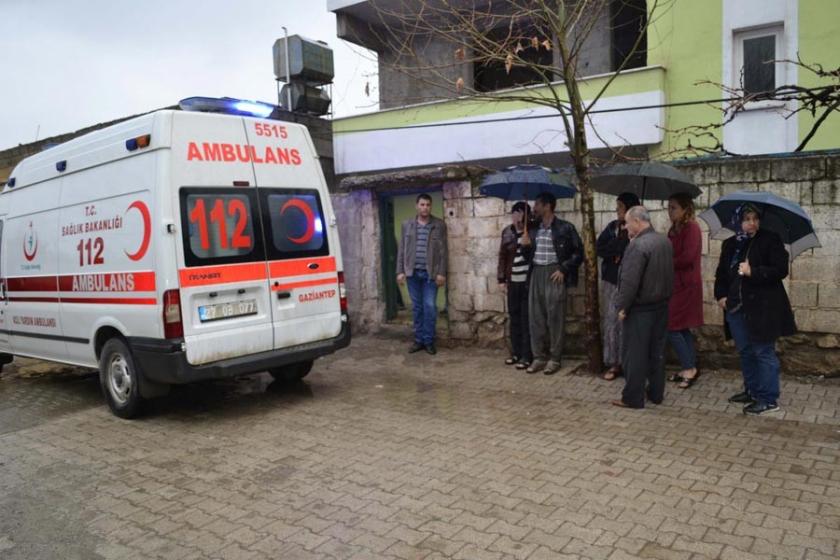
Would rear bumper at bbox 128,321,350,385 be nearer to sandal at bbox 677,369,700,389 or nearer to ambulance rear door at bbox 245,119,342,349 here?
ambulance rear door at bbox 245,119,342,349

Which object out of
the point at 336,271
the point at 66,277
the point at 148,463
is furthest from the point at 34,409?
the point at 336,271

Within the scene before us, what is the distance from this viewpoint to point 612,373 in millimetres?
6844

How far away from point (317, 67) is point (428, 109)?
104 inches

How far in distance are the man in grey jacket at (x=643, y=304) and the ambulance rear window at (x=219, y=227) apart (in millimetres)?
3365

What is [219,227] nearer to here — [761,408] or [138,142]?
[138,142]

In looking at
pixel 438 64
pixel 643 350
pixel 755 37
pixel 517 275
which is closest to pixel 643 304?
pixel 643 350

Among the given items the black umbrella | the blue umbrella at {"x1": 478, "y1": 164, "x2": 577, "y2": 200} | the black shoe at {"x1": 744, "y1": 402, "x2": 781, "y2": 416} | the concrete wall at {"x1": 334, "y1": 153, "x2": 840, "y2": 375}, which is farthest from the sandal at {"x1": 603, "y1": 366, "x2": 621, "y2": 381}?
the blue umbrella at {"x1": 478, "y1": 164, "x2": 577, "y2": 200}

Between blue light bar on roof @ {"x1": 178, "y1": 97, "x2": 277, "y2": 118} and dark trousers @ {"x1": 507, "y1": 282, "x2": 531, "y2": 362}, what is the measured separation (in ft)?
11.6

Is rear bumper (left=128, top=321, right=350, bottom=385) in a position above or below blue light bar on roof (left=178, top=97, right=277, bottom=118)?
below

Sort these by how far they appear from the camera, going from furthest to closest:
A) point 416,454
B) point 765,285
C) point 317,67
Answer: point 317,67 → point 765,285 → point 416,454

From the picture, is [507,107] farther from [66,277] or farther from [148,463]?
[148,463]

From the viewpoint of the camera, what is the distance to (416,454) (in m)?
4.79

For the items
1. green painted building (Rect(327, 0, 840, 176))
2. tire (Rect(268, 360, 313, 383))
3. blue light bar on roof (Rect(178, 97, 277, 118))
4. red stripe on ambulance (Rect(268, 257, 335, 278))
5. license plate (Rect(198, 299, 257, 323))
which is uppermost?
green painted building (Rect(327, 0, 840, 176))

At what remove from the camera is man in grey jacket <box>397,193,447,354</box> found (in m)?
8.31
